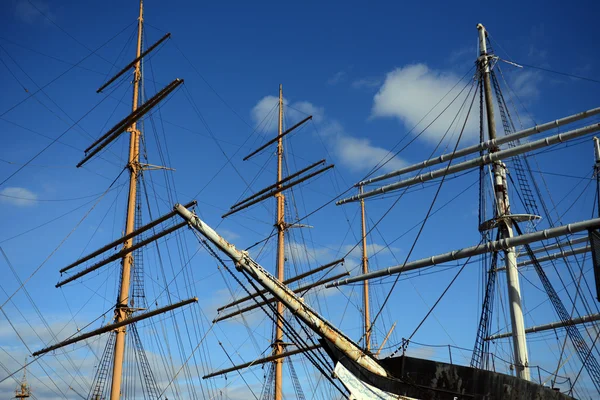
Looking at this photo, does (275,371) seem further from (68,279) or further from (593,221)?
(593,221)

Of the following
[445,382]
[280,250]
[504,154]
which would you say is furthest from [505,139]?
[280,250]

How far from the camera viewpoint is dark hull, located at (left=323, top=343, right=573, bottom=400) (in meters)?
16.9

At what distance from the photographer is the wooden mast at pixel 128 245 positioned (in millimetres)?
29156

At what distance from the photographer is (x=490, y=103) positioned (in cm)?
2922

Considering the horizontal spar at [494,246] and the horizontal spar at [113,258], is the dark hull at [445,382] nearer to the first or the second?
the horizontal spar at [494,246]

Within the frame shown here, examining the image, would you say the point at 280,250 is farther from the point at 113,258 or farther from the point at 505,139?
the point at 505,139

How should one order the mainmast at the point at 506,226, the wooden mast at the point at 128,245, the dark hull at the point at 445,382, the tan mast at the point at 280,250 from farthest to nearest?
the tan mast at the point at 280,250
the wooden mast at the point at 128,245
the mainmast at the point at 506,226
the dark hull at the point at 445,382

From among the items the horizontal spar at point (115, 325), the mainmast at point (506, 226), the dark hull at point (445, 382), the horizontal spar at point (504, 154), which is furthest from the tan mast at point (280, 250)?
the dark hull at point (445, 382)

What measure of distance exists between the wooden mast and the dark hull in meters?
14.8

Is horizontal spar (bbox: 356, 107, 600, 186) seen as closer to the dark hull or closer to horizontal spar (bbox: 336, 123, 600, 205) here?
horizontal spar (bbox: 336, 123, 600, 205)

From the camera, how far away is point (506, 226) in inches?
1033

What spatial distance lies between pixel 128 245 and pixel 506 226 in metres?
18.8

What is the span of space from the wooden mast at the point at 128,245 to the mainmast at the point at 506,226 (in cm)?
1788

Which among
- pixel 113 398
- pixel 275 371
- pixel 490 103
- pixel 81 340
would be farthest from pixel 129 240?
pixel 490 103
